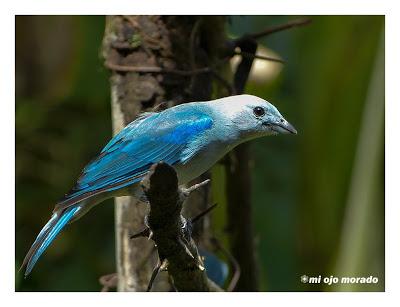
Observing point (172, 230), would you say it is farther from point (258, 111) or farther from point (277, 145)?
point (277, 145)

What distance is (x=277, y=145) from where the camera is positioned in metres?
5.79

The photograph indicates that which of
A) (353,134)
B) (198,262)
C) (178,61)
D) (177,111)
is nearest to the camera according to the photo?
(198,262)

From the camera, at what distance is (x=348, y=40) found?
17.0 feet

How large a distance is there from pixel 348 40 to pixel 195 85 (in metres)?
1.64

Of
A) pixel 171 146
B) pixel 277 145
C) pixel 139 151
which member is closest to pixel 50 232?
pixel 139 151

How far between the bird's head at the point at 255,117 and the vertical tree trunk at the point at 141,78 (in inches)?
16.7

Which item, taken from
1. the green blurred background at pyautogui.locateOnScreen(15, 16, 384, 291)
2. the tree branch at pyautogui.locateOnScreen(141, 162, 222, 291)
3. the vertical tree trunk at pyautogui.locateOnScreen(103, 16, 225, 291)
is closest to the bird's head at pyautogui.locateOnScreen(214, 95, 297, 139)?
the vertical tree trunk at pyautogui.locateOnScreen(103, 16, 225, 291)

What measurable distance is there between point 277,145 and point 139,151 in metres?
2.51

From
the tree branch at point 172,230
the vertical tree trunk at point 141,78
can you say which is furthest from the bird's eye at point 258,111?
the tree branch at point 172,230

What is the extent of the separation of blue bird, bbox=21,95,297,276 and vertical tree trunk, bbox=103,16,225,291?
1.19 feet

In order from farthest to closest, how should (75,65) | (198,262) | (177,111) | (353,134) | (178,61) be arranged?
Result: (75,65) < (353,134) < (178,61) < (177,111) < (198,262)

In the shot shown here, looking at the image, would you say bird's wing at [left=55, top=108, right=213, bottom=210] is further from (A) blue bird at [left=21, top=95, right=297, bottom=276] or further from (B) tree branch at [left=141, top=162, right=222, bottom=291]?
(B) tree branch at [left=141, top=162, right=222, bottom=291]
